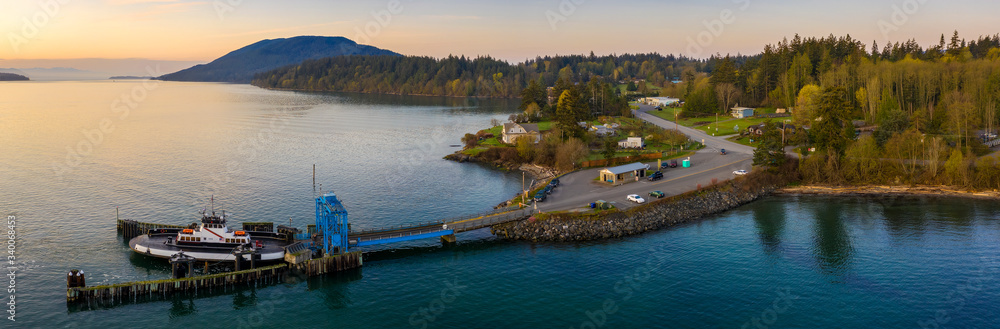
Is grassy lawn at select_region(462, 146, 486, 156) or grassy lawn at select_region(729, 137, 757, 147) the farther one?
A: grassy lawn at select_region(462, 146, 486, 156)

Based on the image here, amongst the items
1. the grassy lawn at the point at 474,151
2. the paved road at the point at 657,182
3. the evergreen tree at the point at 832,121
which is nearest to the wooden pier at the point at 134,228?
the paved road at the point at 657,182

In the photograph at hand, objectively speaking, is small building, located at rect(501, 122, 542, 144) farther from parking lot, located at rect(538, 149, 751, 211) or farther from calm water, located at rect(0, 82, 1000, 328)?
parking lot, located at rect(538, 149, 751, 211)

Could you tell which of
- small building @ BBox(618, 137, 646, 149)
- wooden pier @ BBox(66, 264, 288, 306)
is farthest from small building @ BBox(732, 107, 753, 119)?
wooden pier @ BBox(66, 264, 288, 306)

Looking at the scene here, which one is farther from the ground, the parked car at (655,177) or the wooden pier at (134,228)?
the parked car at (655,177)

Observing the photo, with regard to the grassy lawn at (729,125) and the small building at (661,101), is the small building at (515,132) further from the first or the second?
the small building at (661,101)

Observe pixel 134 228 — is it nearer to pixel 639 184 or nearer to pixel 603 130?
pixel 639 184

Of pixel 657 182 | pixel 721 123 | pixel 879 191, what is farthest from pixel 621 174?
pixel 721 123

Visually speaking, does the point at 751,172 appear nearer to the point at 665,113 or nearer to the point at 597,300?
the point at 597,300
